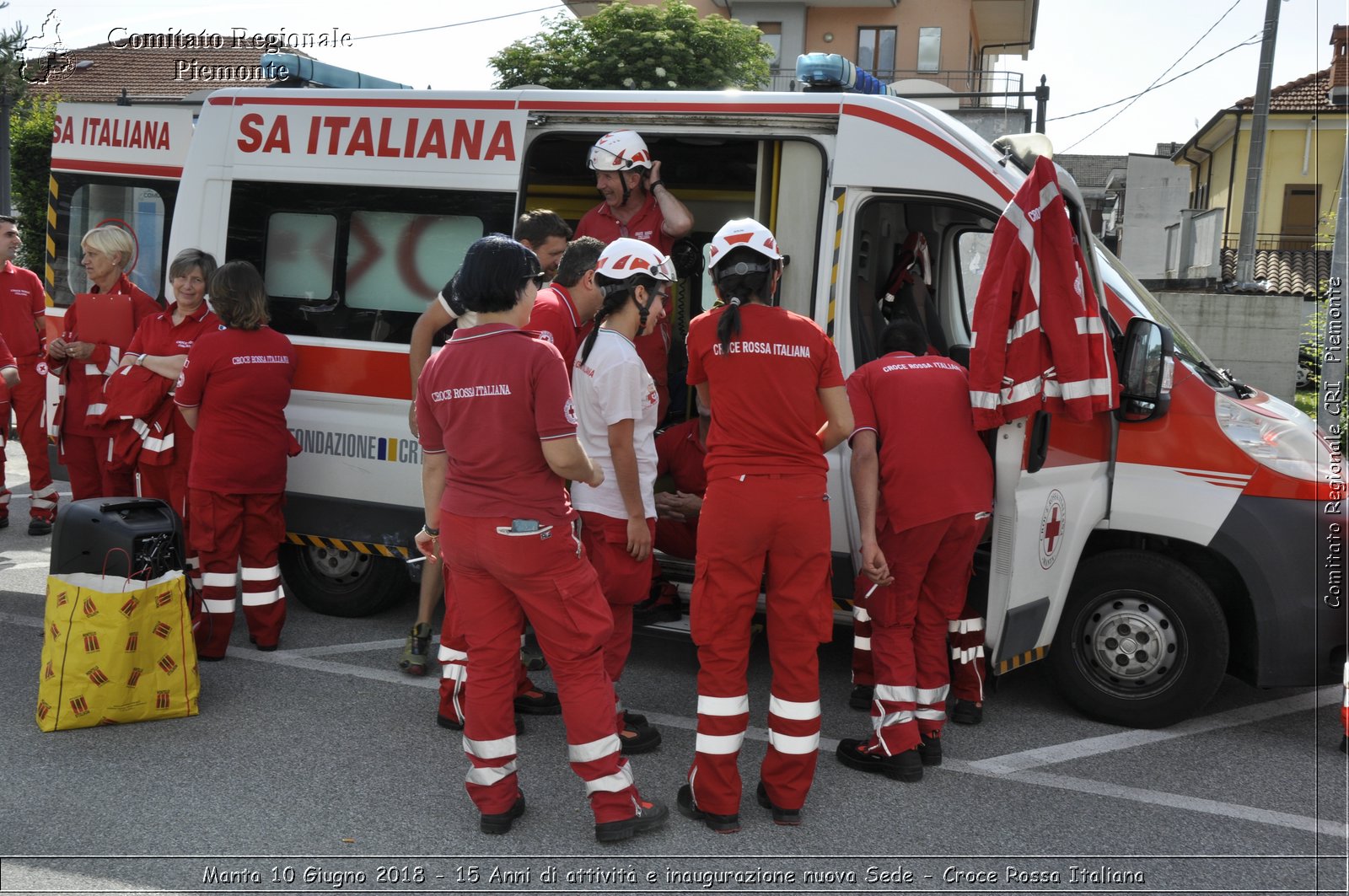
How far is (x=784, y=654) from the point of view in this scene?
3920mm

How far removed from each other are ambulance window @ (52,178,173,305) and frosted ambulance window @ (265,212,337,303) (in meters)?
1.33

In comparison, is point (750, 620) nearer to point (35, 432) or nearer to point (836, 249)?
point (836, 249)

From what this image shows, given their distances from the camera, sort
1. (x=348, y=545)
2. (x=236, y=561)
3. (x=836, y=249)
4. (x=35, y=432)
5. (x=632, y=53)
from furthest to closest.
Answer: (x=632, y=53) < (x=35, y=432) < (x=348, y=545) < (x=236, y=561) < (x=836, y=249)

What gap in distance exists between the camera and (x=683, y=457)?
5.70m

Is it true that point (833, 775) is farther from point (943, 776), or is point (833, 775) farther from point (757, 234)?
point (757, 234)

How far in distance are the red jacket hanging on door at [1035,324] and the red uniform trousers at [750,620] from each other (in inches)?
36.1

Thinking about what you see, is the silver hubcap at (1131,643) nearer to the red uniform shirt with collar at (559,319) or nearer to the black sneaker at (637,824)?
the black sneaker at (637,824)

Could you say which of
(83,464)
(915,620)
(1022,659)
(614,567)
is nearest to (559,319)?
(614,567)

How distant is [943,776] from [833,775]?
42 centimetres

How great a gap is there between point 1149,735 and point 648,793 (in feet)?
7.12

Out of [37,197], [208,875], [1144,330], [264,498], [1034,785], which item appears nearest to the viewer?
[208,875]

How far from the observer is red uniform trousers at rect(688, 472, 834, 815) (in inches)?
152

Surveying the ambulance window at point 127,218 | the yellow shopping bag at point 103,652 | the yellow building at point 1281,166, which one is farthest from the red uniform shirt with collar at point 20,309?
the yellow building at point 1281,166

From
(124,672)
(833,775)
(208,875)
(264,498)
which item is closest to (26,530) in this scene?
(264,498)
